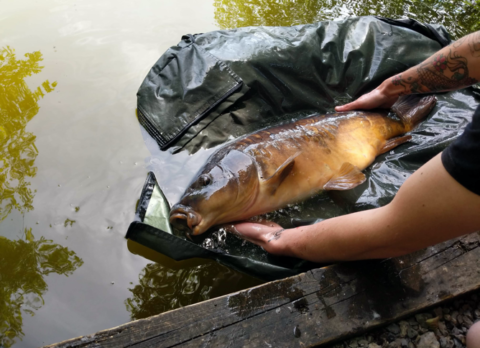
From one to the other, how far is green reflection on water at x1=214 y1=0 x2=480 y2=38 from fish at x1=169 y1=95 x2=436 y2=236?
289cm

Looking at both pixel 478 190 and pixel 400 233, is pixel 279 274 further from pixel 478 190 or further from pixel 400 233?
pixel 478 190

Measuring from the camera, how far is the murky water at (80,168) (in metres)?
2.34

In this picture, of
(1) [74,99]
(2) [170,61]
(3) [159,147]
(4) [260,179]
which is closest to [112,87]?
(1) [74,99]

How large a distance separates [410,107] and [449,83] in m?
0.54

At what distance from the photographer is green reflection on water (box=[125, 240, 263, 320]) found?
2.36 m

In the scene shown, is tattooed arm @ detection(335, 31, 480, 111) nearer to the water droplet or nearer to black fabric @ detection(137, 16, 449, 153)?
black fabric @ detection(137, 16, 449, 153)

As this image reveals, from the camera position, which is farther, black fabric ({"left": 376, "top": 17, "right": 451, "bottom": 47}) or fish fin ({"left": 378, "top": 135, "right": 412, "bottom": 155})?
black fabric ({"left": 376, "top": 17, "right": 451, "bottom": 47})

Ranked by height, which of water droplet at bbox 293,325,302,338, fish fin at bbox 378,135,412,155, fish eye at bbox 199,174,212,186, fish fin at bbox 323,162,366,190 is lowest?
water droplet at bbox 293,325,302,338

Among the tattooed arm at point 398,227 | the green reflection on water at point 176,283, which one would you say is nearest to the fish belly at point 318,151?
the tattooed arm at point 398,227

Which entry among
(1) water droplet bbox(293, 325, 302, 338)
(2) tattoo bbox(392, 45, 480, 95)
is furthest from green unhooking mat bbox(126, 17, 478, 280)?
(1) water droplet bbox(293, 325, 302, 338)

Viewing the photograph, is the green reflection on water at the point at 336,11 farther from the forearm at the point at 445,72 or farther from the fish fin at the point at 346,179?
the fish fin at the point at 346,179

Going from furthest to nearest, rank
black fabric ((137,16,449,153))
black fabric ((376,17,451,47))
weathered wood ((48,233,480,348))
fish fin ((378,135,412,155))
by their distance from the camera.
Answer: black fabric ((376,17,451,47)) < black fabric ((137,16,449,153)) < fish fin ((378,135,412,155)) < weathered wood ((48,233,480,348))

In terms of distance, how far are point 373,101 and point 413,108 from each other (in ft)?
1.34

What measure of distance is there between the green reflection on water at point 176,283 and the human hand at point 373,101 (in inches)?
77.6
